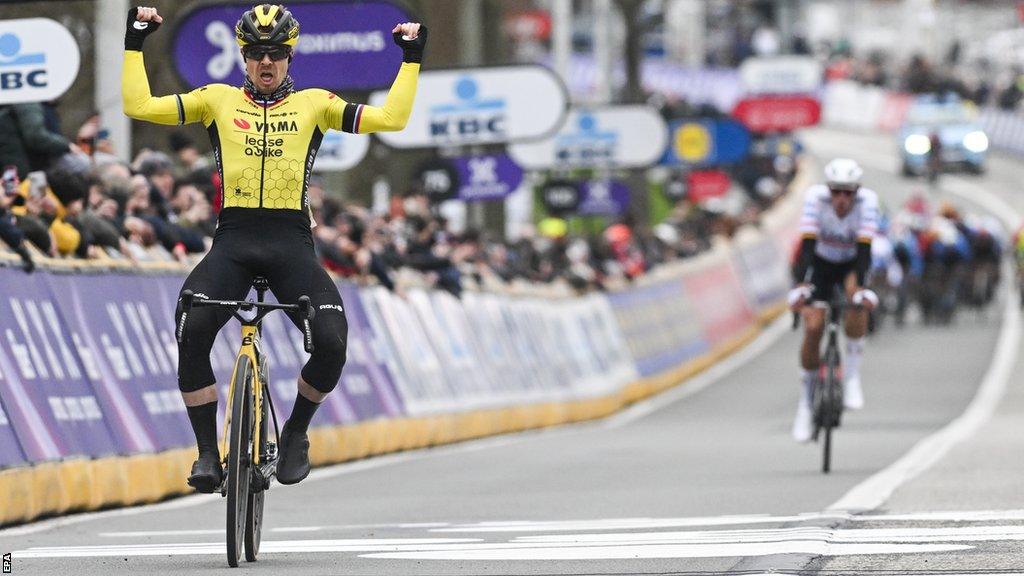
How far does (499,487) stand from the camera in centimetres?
1546

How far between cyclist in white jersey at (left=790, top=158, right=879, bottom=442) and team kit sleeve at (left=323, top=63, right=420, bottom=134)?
6.29 m

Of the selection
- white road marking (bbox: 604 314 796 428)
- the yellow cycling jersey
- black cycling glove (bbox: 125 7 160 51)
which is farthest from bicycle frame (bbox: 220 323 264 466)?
white road marking (bbox: 604 314 796 428)

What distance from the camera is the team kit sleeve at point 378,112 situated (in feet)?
34.2

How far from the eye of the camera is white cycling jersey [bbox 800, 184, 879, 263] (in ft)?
54.6

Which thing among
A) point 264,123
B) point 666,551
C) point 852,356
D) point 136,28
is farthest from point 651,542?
point 852,356

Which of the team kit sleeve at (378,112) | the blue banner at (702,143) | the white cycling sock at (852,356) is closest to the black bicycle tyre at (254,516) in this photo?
the team kit sleeve at (378,112)

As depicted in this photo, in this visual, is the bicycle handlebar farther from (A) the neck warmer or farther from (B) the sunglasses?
(B) the sunglasses

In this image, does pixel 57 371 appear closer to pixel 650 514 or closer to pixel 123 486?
pixel 123 486

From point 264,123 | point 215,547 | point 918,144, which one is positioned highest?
point 264,123

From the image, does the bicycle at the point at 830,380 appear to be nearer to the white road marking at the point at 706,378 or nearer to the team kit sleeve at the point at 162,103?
the team kit sleeve at the point at 162,103

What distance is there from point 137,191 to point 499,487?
2985 mm

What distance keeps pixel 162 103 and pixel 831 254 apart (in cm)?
736

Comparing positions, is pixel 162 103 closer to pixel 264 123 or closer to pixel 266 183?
pixel 264 123

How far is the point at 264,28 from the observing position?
10.2 meters
